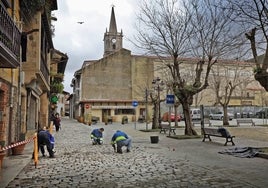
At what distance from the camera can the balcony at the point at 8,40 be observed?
312 inches

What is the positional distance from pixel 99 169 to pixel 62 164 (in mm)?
1756

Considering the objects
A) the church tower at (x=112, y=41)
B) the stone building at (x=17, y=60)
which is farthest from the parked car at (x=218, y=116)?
the church tower at (x=112, y=41)

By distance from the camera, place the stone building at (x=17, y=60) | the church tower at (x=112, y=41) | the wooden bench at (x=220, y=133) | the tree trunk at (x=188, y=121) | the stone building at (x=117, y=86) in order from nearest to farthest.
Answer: the stone building at (x=17, y=60)
the wooden bench at (x=220, y=133)
the tree trunk at (x=188, y=121)
the stone building at (x=117, y=86)
the church tower at (x=112, y=41)

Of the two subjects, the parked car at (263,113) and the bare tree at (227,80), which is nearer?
the bare tree at (227,80)

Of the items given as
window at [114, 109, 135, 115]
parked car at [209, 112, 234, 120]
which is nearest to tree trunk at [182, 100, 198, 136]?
parked car at [209, 112, 234, 120]

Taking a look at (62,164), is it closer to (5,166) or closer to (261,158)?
(5,166)

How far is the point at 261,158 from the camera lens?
12.3 meters

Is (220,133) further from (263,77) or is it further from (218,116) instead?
(218,116)

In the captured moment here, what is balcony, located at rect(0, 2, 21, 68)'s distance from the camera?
7.93 meters

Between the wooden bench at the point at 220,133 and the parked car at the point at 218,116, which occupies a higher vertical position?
the parked car at the point at 218,116

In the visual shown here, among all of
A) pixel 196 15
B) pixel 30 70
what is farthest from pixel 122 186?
pixel 196 15

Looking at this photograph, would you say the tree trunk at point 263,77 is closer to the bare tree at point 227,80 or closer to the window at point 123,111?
the bare tree at point 227,80

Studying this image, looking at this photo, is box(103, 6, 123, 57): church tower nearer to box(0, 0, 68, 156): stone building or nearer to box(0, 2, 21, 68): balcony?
box(0, 0, 68, 156): stone building

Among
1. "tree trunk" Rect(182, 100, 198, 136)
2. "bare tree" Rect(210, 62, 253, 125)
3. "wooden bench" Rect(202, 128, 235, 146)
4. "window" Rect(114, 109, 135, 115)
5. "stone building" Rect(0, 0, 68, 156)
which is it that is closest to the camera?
"stone building" Rect(0, 0, 68, 156)
